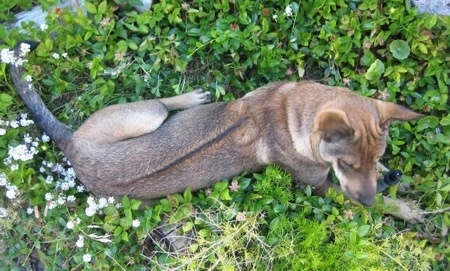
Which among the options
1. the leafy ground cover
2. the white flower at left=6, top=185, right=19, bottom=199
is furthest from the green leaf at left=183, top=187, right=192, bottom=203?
the white flower at left=6, top=185, right=19, bottom=199

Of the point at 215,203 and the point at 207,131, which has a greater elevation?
the point at 207,131

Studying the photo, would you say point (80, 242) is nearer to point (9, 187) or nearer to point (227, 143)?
point (9, 187)

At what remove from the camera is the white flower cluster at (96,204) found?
241 inches

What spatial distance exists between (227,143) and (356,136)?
4.52 feet

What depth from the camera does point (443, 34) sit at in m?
6.83

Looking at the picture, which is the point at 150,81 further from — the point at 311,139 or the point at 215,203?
the point at 311,139

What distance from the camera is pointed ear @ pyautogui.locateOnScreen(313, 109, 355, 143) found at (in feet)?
17.1

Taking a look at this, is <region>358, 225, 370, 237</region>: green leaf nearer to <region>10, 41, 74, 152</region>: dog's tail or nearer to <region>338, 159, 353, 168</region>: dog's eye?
<region>338, 159, 353, 168</region>: dog's eye

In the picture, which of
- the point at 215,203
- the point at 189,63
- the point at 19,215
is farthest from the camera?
the point at 189,63

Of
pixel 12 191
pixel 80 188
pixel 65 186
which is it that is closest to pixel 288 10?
pixel 80 188

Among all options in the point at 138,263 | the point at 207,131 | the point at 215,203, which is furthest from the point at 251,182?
the point at 138,263

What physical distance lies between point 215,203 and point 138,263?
1237 mm

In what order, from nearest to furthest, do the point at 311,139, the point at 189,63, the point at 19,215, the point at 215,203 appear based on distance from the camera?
1. the point at 311,139
2. the point at 215,203
3. the point at 19,215
4. the point at 189,63

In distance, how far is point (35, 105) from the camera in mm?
6680
